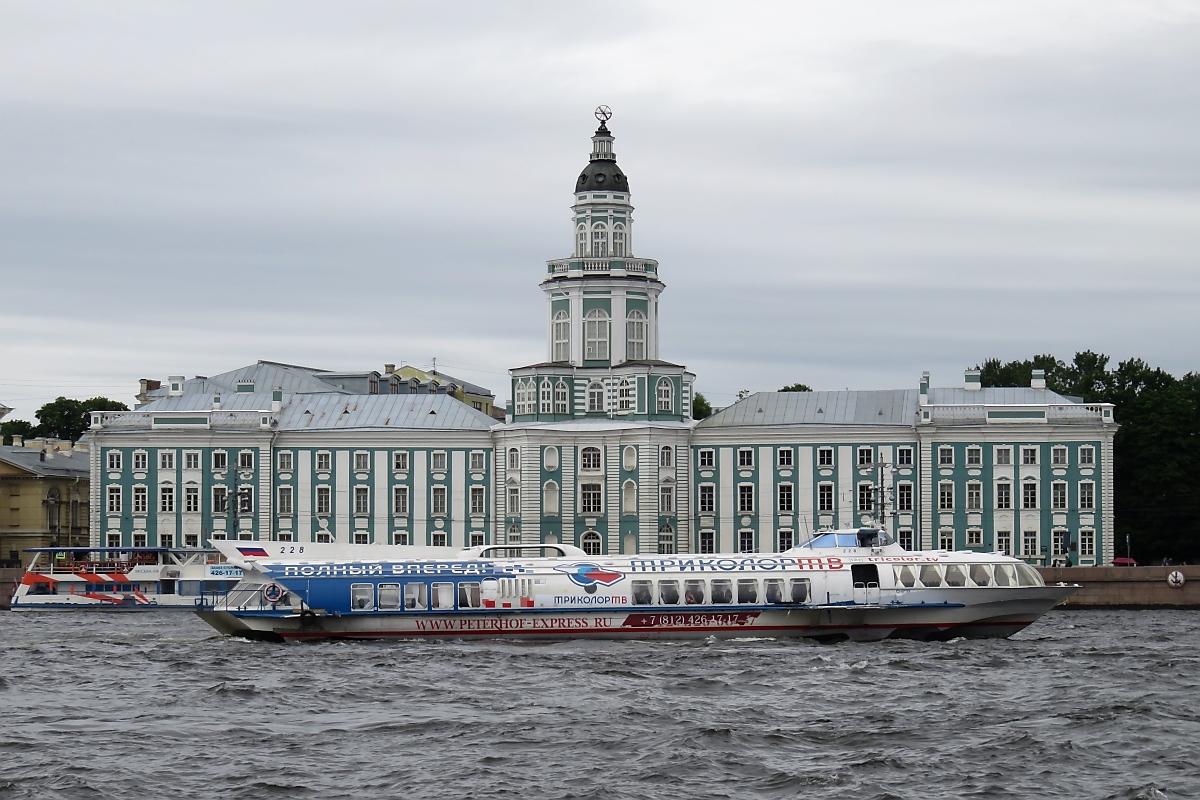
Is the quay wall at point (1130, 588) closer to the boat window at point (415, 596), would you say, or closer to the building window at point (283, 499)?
the boat window at point (415, 596)

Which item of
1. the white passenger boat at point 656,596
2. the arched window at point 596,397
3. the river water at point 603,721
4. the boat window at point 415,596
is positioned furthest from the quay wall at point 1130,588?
the boat window at point 415,596

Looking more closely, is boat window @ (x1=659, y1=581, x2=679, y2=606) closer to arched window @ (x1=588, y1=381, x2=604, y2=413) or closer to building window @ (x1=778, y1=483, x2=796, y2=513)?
building window @ (x1=778, y1=483, x2=796, y2=513)

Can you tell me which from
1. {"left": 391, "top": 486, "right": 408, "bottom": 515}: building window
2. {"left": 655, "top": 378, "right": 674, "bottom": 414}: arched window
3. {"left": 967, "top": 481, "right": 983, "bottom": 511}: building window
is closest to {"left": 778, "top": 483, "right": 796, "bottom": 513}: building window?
{"left": 655, "top": 378, "right": 674, "bottom": 414}: arched window

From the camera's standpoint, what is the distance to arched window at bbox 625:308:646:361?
110875 millimetres

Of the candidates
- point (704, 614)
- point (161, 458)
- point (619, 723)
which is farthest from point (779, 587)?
point (161, 458)

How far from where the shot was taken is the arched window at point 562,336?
367 ft

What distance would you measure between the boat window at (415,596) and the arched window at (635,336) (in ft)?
180

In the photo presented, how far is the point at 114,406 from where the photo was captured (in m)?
150

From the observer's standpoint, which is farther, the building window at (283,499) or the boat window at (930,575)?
the building window at (283,499)

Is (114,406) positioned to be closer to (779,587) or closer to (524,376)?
(524,376)

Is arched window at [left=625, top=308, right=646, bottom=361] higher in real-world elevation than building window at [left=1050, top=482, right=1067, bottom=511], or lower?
higher

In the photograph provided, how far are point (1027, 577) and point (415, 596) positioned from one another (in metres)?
17.2

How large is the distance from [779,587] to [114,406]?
339 feet

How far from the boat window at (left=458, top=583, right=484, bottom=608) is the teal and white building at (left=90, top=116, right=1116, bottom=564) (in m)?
50.7
